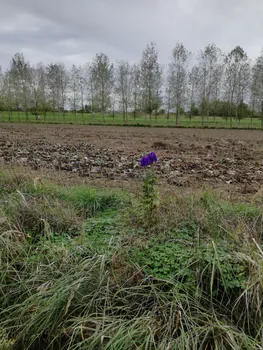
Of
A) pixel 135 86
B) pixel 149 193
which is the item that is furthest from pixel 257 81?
pixel 149 193

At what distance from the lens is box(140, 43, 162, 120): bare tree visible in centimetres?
3475

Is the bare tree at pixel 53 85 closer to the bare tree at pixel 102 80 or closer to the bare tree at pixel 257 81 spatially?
the bare tree at pixel 102 80

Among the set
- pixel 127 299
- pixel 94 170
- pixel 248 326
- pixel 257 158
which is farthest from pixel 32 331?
pixel 257 158

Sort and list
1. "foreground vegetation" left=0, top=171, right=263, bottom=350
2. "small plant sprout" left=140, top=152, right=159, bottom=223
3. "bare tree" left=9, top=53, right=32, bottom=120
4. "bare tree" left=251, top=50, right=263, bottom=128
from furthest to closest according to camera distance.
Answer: "bare tree" left=9, top=53, right=32, bottom=120
"bare tree" left=251, top=50, right=263, bottom=128
"small plant sprout" left=140, top=152, right=159, bottom=223
"foreground vegetation" left=0, top=171, right=263, bottom=350

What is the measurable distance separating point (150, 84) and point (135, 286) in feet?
117

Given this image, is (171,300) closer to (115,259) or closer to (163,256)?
(163,256)

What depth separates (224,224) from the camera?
278 cm

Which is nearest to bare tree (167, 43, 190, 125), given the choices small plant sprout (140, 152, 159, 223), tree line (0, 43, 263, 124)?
tree line (0, 43, 263, 124)

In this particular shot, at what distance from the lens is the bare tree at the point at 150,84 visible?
34.8 meters

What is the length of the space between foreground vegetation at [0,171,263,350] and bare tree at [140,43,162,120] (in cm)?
3352

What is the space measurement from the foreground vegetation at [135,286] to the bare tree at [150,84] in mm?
33521

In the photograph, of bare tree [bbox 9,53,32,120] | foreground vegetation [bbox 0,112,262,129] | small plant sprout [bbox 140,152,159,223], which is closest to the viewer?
small plant sprout [bbox 140,152,159,223]

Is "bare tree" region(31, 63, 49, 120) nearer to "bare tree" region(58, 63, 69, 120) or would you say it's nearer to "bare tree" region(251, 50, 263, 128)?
"bare tree" region(58, 63, 69, 120)

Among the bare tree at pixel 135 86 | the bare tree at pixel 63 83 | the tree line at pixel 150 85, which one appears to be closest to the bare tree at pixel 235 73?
the tree line at pixel 150 85
